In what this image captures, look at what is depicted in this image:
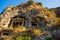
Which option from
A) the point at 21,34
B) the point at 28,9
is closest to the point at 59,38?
the point at 21,34

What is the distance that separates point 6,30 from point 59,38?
1373 cm

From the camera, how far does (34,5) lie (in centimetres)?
4959

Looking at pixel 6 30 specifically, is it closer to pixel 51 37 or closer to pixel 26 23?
pixel 26 23

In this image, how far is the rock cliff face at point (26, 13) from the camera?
43.7 metres

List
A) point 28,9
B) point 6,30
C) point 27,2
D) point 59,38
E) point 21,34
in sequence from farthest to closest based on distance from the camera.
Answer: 1. point 27,2
2. point 28,9
3. point 6,30
4. point 21,34
5. point 59,38

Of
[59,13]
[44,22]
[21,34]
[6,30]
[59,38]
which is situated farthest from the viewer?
[59,13]

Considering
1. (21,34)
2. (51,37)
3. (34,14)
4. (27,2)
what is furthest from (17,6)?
(51,37)

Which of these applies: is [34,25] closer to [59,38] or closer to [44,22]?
[44,22]

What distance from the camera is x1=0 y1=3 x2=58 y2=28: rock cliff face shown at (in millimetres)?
43744

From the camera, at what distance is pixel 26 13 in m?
46.1

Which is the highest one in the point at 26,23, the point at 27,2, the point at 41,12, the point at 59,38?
the point at 27,2

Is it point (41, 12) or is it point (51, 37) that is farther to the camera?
point (41, 12)

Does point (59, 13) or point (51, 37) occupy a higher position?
point (59, 13)

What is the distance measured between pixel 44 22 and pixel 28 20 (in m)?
4.54
